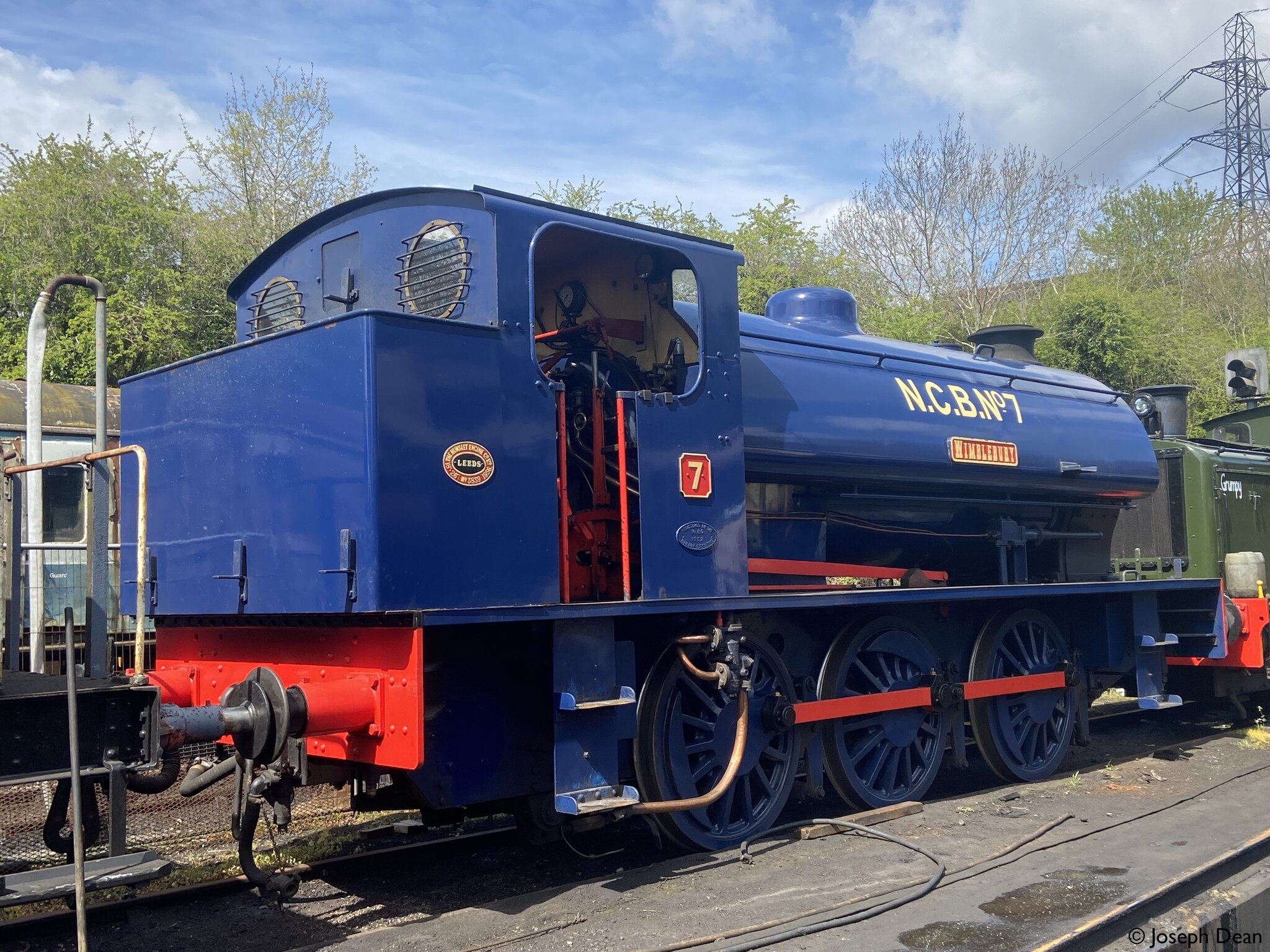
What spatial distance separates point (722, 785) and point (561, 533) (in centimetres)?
158

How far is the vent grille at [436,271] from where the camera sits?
5348 mm

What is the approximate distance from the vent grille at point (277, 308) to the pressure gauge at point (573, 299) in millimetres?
1437

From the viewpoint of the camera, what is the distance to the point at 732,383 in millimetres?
6199

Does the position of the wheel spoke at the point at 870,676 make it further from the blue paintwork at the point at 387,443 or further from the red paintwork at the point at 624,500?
the red paintwork at the point at 624,500

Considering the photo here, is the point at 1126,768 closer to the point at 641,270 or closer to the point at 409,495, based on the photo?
the point at 641,270

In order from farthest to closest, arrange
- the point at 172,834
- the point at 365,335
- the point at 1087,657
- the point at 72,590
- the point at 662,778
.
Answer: the point at 72,590
the point at 1087,657
the point at 172,834
the point at 662,778
the point at 365,335

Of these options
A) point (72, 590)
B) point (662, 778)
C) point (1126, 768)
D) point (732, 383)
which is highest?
point (732, 383)

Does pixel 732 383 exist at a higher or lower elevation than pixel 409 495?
higher

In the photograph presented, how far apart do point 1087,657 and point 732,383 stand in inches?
185

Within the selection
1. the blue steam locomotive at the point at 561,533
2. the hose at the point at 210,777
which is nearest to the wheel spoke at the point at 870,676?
the blue steam locomotive at the point at 561,533

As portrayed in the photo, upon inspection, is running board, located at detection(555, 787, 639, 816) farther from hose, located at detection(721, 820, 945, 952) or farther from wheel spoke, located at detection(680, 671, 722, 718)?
hose, located at detection(721, 820, 945, 952)

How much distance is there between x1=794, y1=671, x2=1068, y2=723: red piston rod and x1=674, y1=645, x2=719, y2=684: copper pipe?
34.0 inches

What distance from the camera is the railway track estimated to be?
5.05 meters

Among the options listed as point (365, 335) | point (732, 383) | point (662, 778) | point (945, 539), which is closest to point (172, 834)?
point (662, 778)
